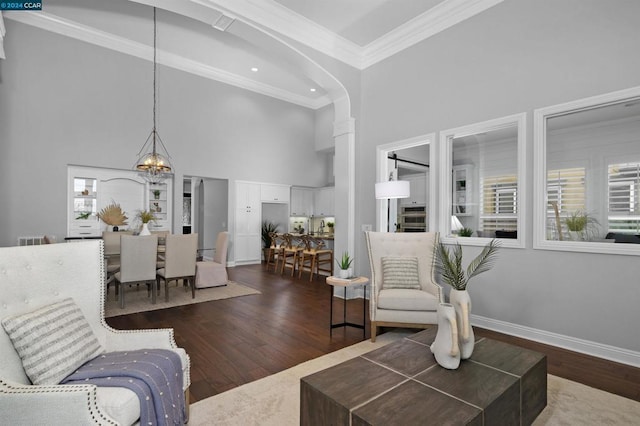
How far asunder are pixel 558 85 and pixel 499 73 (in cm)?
64

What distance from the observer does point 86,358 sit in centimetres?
161

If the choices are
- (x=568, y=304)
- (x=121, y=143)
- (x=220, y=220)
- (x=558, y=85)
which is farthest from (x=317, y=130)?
(x=568, y=304)

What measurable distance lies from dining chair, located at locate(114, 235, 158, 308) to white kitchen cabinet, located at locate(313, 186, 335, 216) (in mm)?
5493

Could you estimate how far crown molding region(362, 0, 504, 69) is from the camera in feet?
12.9

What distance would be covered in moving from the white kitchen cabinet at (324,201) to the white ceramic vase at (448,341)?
24.6 ft

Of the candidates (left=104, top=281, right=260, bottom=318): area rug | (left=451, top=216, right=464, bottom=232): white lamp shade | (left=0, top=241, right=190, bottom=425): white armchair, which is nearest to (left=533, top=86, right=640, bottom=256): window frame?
(left=451, top=216, right=464, bottom=232): white lamp shade

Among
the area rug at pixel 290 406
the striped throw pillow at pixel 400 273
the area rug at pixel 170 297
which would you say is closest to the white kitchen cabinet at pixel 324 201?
the area rug at pixel 170 297

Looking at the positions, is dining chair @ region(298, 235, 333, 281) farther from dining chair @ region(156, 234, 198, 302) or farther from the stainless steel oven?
dining chair @ region(156, 234, 198, 302)

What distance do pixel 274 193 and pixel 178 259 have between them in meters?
4.33

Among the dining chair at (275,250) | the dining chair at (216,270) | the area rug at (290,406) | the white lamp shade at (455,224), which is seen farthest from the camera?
the dining chair at (275,250)

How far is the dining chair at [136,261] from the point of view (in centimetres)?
446

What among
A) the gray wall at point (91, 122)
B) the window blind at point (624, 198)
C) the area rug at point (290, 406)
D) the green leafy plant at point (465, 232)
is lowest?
the area rug at point (290, 406)

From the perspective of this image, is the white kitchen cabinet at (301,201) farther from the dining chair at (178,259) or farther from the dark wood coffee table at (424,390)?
the dark wood coffee table at (424,390)

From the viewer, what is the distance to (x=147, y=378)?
4.93 feet
